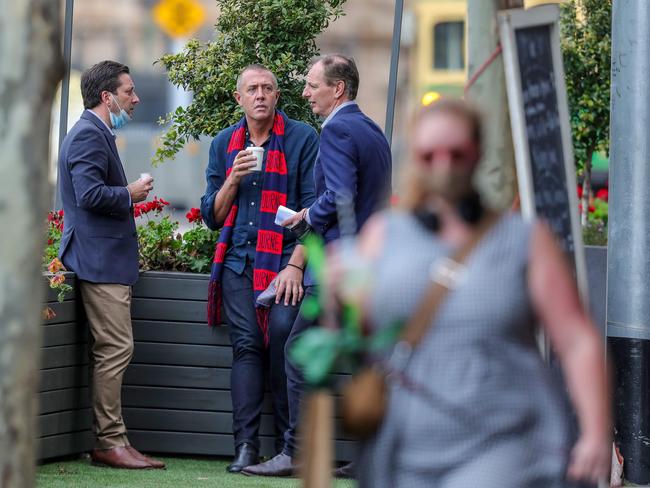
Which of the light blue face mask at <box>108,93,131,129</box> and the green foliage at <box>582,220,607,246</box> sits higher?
the light blue face mask at <box>108,93,131,129</box>

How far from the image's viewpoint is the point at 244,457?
7.27 m

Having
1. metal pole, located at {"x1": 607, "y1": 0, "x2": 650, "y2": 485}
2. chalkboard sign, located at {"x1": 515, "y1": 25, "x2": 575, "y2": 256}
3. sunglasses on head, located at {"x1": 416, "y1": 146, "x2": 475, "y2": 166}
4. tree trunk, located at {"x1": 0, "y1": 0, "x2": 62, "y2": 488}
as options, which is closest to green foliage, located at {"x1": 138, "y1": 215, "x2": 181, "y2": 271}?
metal pole, located at {"x1": 607, "y1": 0, "x2": 650, "y2": 485}

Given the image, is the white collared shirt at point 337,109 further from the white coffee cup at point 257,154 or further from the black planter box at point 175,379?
the black planter box at point 175,379

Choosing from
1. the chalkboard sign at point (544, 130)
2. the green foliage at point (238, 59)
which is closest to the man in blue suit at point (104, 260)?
the green foliage at point (238, 59)

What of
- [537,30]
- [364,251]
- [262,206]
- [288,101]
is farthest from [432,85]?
[364,251]

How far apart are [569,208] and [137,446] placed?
12.4 ft

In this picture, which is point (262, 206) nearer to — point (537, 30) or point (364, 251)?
point (537, 30)

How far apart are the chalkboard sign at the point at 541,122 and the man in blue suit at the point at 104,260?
307cm

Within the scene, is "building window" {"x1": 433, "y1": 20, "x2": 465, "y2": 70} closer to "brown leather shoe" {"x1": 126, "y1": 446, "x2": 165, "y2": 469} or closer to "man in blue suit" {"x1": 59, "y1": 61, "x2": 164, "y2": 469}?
"man in blue suit" {"x1": 59, "y1": 61, "x2": 164, "y2": 469}

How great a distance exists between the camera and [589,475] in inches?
130

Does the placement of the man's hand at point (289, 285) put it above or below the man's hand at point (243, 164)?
below

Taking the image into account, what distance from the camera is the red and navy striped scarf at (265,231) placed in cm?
730

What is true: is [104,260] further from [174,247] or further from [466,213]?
[466,213]

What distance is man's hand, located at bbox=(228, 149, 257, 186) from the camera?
23.5ft
